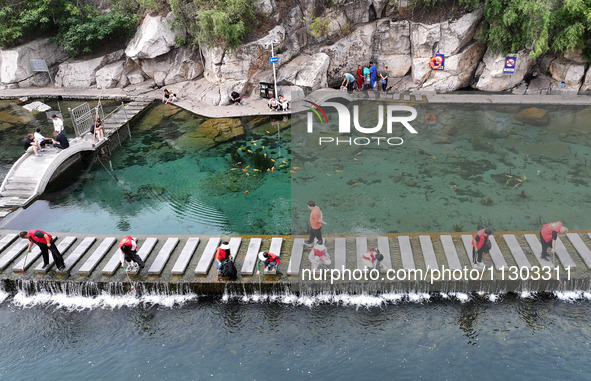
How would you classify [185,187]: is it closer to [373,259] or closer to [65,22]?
[373,259]

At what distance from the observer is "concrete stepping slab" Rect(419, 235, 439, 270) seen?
11045 mm

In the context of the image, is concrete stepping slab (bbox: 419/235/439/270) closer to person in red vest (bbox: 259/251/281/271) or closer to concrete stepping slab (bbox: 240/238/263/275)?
person in red vest (bbox: 259/251/281/271)

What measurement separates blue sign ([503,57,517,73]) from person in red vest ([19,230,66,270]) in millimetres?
21563

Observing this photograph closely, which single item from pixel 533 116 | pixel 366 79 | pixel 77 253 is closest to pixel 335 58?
pixel 366 79

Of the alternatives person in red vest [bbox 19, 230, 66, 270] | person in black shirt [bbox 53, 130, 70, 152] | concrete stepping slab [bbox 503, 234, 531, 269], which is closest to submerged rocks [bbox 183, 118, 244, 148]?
person in black shirt [bbox 53, 130, 70, 152]

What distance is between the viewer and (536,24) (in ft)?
64.0

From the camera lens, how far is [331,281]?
1075cm

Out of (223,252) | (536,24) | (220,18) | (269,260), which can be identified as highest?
(220,18)

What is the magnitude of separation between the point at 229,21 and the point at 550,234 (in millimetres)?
18067

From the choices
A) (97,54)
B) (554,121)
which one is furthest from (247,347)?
(97,54)

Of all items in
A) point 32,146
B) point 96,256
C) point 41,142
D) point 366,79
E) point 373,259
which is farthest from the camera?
point 366,79

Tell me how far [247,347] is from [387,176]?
8687mm

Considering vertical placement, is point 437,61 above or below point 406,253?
above

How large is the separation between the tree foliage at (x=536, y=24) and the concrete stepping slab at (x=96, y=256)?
19.5 metres
